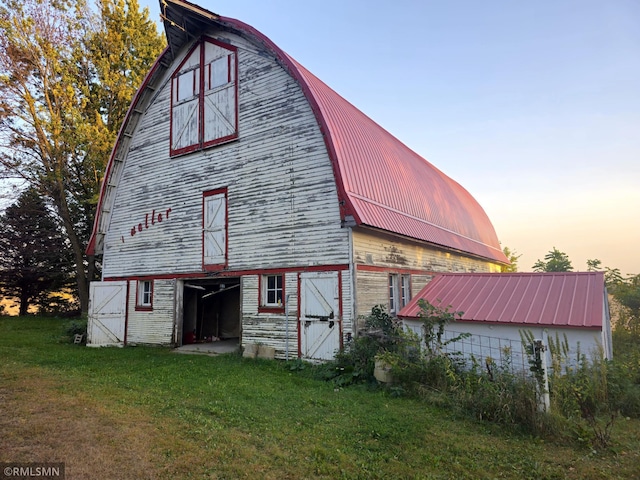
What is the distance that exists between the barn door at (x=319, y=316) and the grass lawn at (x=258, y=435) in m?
1.80

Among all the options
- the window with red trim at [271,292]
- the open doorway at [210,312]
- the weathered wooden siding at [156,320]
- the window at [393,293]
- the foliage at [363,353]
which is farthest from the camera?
the open doorway at [210,312]

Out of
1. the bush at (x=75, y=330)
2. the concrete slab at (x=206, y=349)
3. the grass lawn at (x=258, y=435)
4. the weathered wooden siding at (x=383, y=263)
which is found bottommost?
the grass lawn at (x=258, y=435)

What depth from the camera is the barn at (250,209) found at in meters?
10.9

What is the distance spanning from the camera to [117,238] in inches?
615

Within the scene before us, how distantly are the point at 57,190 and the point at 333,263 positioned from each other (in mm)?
19880

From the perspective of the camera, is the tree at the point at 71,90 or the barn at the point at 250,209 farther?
the tree at the point at 71,90

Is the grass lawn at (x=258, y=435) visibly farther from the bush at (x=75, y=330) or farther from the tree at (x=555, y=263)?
the tree at (x=555, y=263)

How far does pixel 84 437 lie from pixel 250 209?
26.2 feet

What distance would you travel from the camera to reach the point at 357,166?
456 inches

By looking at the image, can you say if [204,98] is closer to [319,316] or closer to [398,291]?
[319,316]

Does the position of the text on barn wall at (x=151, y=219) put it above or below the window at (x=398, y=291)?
above

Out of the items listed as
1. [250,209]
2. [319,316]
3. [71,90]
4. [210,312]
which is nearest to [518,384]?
[319,316]

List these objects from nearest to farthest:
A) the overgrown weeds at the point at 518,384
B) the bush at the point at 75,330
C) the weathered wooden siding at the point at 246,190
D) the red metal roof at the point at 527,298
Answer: the overgrown weeds at the point at 518,384 → the red metal roof at the point at 527,298 → the weathered wooden siding at the point at 246,190 → the bush at the point at 75,330

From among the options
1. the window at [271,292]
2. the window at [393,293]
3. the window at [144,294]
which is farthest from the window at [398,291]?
the window at [144,294]
